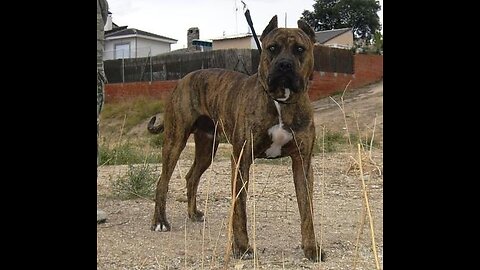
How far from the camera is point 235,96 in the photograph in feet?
10.5

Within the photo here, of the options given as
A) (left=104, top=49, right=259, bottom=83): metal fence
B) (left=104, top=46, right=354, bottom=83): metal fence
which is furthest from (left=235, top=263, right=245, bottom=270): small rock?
(left=104, top=49, right=259, bottom=83): metal fence

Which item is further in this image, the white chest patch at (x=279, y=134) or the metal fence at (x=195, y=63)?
the metal fence at (x=195, y=63)

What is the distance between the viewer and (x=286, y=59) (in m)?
2.65

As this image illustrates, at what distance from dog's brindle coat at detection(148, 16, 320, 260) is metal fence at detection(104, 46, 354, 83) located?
31.0ft

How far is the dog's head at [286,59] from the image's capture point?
265cm

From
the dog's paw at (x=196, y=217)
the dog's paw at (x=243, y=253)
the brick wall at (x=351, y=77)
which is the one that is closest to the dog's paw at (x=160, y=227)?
the dog's paw at (x=196, y=217)

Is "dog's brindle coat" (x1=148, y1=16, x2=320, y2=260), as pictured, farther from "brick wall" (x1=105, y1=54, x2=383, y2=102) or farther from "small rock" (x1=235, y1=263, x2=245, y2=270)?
"brick wall" (x1=105, y1=54, x2=383, y2=102)

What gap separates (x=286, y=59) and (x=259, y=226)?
1542 mm

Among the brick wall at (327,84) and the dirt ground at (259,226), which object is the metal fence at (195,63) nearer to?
the brick wall at (327,84)

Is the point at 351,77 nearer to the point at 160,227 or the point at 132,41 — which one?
the point at 160,227

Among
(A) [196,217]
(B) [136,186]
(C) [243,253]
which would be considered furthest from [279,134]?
(B) [136,186]

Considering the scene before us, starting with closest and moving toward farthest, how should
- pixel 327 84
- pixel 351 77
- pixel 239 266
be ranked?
pixel 239 266, pixel 327 84, pixel 351 77
